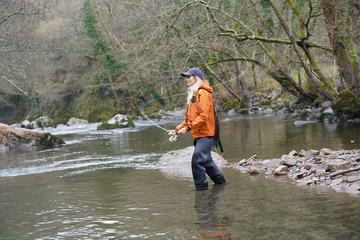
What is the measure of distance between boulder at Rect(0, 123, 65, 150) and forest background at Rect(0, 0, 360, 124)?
1870 millimetres

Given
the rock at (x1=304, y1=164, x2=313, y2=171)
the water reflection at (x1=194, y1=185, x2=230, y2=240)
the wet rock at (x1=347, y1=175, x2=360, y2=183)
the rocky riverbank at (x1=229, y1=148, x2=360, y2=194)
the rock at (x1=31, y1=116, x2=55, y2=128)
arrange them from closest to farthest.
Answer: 1. the water reflection at (x1=194, y1=185, x2=230, y2=240)
2. the wet rock at (x1=347, y1=175, x2=360, y2=183)
3. the rocky riverbank at (x1=229, y1=148, x2=360, y2=194)
4. the rock at (x1=304, y1=164, x2=313, y2=171)
5. the rock at (x1=31, y1=116, x2=55, y2=128)

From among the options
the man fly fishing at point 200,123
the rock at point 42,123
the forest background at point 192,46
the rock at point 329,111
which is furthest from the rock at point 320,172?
the rock at point 42,123

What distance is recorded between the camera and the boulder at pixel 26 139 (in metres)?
16.5

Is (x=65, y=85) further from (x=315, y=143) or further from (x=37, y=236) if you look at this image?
(x=37, y=236)

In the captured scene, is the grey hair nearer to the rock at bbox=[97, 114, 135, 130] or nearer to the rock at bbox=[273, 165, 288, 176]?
the rock at bbox=[273, 165, 288, 176]

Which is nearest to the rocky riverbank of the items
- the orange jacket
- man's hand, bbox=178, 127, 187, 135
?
the orange jacket

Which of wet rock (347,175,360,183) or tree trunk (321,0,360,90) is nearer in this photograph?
wet rock (347,175,360,183)

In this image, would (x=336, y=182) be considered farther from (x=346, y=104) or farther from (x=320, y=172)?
(x=346, y=104)

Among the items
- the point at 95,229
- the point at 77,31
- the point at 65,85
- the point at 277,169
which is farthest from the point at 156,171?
the point at 65,85

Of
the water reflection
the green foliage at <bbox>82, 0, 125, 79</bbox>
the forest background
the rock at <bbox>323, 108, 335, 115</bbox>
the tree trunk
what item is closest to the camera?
the water reflection

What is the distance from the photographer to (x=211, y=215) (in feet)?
14.2

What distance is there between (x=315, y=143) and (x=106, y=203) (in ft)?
20.6

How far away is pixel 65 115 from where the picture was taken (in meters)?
38.2

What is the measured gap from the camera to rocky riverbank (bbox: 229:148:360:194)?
204 inches
